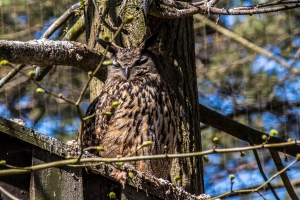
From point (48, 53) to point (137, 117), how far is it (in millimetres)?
569

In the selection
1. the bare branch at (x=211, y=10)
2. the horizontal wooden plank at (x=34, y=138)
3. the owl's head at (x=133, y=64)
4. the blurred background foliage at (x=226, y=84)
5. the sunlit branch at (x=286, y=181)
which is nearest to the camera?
the horizontal wooden plank at (x=34, y=138)

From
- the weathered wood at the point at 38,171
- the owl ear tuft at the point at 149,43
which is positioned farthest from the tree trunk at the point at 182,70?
the weathered wood at the point at 38,171

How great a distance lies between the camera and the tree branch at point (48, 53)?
9.45 ft

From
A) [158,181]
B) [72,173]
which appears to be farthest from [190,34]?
[72,173]

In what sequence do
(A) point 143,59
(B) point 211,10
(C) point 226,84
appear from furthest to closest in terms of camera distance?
1. (C) point 226,84
2. (A) point 143,59
3. (B) point 211,10

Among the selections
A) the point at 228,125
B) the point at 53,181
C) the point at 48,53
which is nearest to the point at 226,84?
the point at 228,125

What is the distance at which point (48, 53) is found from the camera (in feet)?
10.1

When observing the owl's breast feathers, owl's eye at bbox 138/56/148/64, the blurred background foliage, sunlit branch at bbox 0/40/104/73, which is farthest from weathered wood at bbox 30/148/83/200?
the blurred background foliage

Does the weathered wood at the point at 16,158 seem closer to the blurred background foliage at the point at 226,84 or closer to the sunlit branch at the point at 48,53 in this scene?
the sunlit branch at the point at 48,53

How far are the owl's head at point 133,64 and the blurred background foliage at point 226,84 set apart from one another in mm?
1886

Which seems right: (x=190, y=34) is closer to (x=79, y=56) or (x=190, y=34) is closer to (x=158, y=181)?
(x=79, y=56)

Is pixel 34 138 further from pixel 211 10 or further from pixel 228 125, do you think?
pixel 228 125

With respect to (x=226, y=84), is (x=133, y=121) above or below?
below

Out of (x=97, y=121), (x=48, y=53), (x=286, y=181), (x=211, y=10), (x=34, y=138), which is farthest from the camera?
(x=286, y=181)
